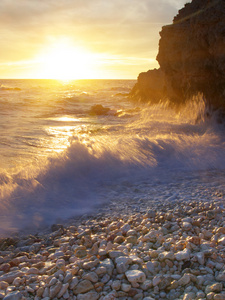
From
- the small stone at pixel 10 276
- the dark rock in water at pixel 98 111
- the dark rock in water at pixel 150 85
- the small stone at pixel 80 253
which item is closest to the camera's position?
the small stone at pixel 10 276

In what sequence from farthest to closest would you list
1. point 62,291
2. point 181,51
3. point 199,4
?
1. point 181,51
2. point 199,4
3. point 62,291

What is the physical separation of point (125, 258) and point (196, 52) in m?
8.95

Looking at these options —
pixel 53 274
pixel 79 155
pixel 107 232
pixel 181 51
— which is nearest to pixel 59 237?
pixel 107 232

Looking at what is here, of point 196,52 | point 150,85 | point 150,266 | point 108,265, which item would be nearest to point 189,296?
point 150,266

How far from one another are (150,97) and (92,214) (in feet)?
71.6

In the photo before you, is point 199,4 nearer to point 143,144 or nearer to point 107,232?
point 143,144

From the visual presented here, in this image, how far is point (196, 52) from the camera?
9.53 metres

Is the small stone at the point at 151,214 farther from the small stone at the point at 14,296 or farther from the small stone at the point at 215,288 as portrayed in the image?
the small stone at the point at 14,296

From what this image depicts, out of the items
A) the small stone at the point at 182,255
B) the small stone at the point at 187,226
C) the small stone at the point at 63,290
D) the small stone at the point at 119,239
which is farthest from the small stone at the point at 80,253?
the small stone at the point at 187,226

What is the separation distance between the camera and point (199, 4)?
382 inches

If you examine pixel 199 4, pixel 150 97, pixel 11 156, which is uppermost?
pixel 199 4

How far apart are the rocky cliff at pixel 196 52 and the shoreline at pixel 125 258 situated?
21.8ft

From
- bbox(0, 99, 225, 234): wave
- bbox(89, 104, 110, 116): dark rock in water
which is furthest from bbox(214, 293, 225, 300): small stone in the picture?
bbox(89, 104, 110, 116): dark rock in water

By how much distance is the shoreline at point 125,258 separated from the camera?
2180mm
